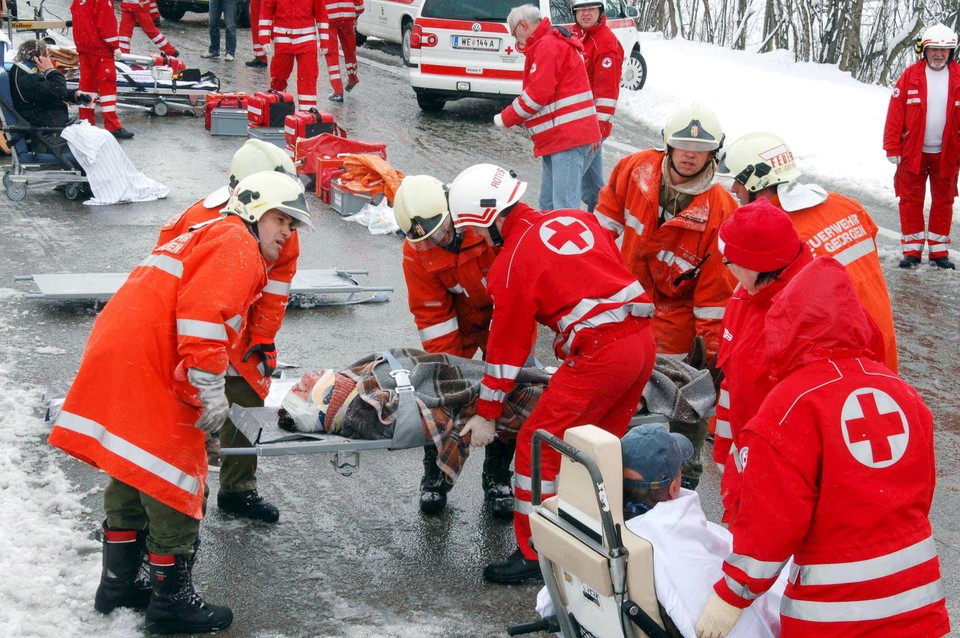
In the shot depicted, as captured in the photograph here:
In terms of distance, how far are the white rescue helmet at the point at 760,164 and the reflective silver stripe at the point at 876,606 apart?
89.3 inches

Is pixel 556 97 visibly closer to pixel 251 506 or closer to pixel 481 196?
pixel 481 196

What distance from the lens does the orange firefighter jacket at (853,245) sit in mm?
4559

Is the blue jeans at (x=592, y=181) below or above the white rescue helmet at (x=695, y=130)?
below

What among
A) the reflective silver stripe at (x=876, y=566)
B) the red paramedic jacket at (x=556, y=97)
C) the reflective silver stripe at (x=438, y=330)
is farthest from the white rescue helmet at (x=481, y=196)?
the red paramedic jacket at (x=556, y=97)

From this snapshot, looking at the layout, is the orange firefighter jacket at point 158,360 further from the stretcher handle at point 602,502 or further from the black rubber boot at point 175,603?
the stretcher handle at point 602,502

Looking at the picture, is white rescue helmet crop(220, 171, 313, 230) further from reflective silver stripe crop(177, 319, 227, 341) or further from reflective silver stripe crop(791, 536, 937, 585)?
reflective silver stripe crop(791, 536, 937, 585)

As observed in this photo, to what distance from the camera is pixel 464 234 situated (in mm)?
4723

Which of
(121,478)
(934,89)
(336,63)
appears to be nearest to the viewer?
(121,478)

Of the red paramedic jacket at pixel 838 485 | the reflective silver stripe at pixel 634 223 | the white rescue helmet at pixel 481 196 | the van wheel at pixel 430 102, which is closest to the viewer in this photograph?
the red paramedic jacket at pixel 838 485

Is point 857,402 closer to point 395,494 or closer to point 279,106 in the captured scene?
point 395,494

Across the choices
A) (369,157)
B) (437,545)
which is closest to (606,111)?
(369,157)

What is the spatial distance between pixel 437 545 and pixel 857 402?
2439 millimetres

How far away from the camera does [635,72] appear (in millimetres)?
17000

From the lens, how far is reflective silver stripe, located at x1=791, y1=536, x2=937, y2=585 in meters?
2.83
